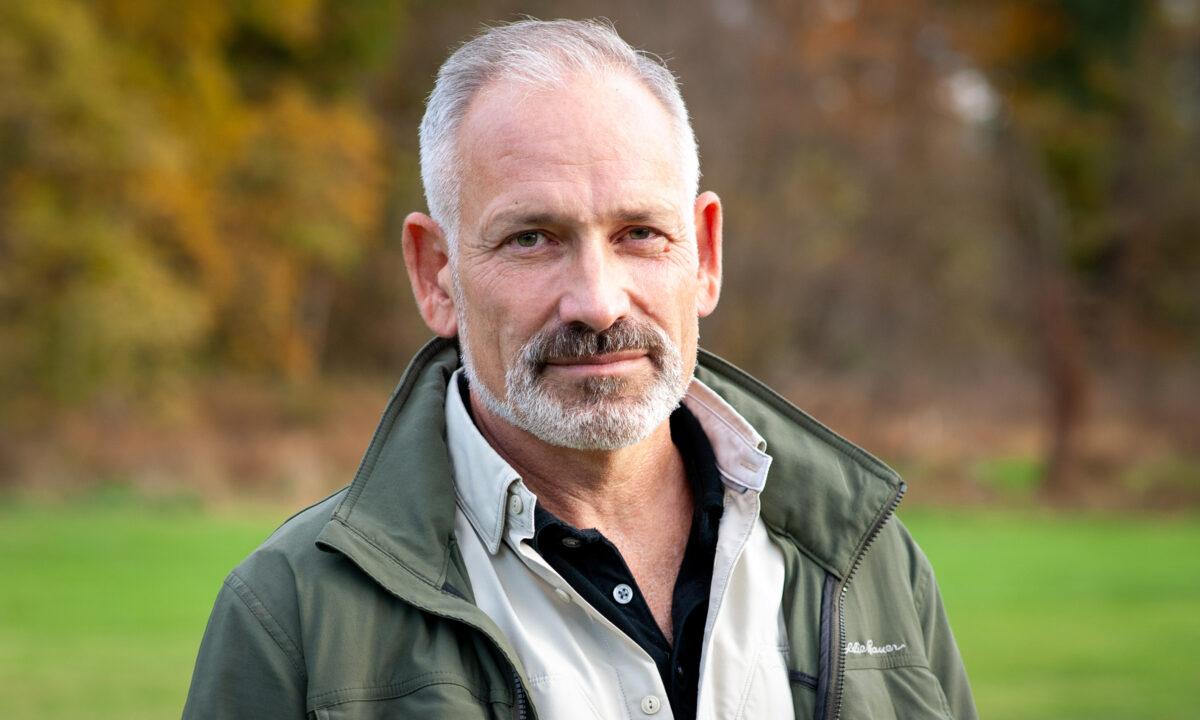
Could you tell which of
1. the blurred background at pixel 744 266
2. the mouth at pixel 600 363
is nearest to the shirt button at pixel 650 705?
the mouth at pixel 600 363

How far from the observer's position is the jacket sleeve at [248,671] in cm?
226

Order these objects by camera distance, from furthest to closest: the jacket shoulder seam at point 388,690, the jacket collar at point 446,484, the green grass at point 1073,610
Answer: the green grass at point 1073,610 → the jacket collar at point 446,484 → the jacket shoulder seam at point 388,690

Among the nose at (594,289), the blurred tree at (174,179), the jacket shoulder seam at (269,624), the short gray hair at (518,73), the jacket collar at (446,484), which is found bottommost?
the jacket shoulder seam at (269,624)

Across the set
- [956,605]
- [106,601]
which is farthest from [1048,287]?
[106,601]

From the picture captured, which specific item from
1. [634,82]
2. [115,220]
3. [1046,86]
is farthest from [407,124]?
[634,82]

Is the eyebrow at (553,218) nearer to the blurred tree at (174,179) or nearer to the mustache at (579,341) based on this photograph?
the mustache at (579,341)

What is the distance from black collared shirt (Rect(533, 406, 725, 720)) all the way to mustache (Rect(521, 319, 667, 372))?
273mm

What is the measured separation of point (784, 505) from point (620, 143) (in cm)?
73

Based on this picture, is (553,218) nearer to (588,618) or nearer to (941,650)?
(588,618)

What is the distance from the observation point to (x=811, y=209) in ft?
103

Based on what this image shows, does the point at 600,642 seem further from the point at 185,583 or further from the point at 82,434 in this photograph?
the point at 82,434

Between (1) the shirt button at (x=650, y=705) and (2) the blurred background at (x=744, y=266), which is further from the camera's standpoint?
(2) the blurred background at (x=744, y=266)

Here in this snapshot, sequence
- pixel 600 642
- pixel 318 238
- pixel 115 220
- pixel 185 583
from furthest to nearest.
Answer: pixel 318 238 < pixel 115 220 < pixel 185 583 < pixel 600 642

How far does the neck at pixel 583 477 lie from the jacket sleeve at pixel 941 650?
0.52m
